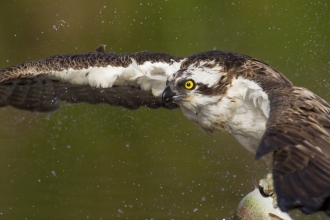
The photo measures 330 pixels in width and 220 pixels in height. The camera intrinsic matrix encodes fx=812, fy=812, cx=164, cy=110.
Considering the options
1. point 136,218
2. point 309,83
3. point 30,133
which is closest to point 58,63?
point 136,218

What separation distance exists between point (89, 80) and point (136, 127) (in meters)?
5.54

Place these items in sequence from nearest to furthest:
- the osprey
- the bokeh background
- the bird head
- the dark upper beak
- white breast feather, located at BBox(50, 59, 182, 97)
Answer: the osprey → the bird head → the dark upper beak → white breast feather, located at BBox(50, 59, 182, 97) → the bokeh background

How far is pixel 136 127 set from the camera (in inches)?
601

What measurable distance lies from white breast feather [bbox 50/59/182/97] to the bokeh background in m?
1.65

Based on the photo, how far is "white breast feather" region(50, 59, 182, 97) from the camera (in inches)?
375

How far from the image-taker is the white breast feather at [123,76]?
952cm

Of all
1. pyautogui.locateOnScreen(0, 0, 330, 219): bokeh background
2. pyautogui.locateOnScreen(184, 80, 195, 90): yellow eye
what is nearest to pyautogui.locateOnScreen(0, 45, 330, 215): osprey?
pyautogui.locateOnScreen(184, 80, 195, 90): yellow eye

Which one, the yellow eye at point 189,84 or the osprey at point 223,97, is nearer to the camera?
the osprey at point 223,97

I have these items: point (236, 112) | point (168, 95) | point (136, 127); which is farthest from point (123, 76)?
point (136, 127)

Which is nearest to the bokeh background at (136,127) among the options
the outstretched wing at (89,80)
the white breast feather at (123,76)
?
the outstretched wing at (89,80)

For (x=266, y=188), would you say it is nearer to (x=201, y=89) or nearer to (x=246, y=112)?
(x=246, y=112)

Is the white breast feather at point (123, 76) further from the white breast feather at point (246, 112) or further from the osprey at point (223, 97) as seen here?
the white breast feather at point (246, 112)

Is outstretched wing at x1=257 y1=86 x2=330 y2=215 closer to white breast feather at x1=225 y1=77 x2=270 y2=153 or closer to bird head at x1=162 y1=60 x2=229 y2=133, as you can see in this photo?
white breast feather at x1=225 y1=77 x2=270 y2=153

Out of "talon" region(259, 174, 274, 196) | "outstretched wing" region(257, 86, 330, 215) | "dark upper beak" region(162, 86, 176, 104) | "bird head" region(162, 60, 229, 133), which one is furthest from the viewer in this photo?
"dark upper beak" region(162, 86, 176, 104)
